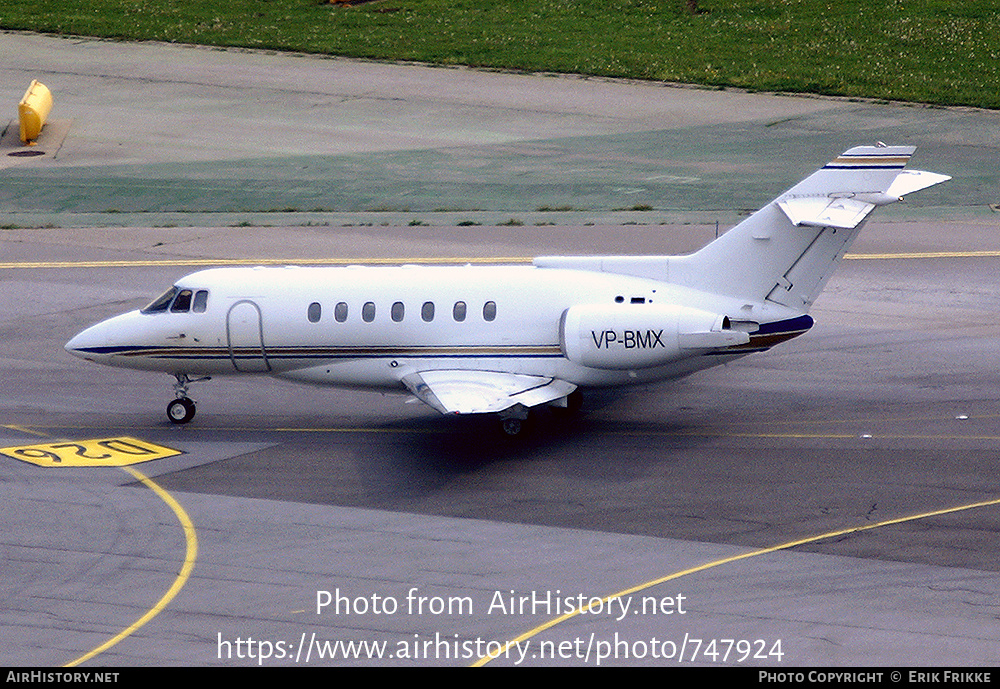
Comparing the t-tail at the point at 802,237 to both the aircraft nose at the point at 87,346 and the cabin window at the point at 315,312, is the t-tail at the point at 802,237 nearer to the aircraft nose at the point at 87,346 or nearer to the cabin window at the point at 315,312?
the cabin window at the point at 315,312

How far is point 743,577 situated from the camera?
21312 millimetres

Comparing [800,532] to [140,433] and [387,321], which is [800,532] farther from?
[140,433]

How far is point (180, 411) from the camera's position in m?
30.3

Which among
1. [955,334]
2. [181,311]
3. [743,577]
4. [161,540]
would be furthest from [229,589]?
[955,334]

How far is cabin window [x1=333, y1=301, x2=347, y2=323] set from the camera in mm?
29000

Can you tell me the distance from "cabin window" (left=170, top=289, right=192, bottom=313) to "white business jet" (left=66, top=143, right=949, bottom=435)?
29 mm

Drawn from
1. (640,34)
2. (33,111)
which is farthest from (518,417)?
(640,34)

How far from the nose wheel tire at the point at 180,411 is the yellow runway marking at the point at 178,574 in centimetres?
276

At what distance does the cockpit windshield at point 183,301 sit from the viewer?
1174 inches

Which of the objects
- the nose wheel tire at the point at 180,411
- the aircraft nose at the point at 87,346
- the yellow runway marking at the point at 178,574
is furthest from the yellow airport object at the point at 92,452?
the aircraft nose at the point at 87,346

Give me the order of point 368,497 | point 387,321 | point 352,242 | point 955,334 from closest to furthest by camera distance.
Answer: point 368,497 → point 387,321 → point 955,334 → point 352,242

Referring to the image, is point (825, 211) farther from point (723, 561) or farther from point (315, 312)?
point (315, 312)

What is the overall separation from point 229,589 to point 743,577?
25.6 feet

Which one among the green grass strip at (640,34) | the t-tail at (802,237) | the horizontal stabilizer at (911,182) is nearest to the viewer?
the t-tail at (802,237)
